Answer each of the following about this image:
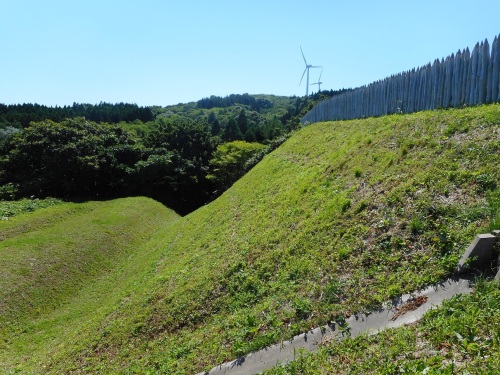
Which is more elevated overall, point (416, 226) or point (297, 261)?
point (416, 226)

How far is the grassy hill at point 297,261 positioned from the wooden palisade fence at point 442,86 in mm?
1215

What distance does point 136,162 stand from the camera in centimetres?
4522

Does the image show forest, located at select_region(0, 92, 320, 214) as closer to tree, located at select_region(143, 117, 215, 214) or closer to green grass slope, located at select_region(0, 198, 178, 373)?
tree, located at select_region(143, 117, 215, 214)

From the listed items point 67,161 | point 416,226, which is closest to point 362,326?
point 416,226

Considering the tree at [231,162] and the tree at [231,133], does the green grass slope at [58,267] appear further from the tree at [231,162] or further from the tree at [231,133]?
the tree at [231,133]

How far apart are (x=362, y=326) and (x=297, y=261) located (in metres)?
2.74

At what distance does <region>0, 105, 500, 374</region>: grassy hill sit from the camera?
600 centimetres

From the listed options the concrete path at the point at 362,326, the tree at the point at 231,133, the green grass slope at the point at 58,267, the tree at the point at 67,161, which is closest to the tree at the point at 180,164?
the tree at the point at 67,161

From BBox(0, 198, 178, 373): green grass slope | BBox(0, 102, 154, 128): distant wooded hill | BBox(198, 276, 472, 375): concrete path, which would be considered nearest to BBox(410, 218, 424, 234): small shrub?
BBox(198, 276, 472, 375): concrete path

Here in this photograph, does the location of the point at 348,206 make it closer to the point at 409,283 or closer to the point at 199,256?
the point at 409,283

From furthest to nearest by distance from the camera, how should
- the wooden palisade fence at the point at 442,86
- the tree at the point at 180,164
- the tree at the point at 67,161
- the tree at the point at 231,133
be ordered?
1. the tree at the point at 231,133
2. the tree at the point at 180,164
3. the tree at the point at 67,161
4. the wooden palisade fence at the point at 442,86

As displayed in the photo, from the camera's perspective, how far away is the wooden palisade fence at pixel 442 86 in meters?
Answer: 9.46

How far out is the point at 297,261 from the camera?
25.7 feet

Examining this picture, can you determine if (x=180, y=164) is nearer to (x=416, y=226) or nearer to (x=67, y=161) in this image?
(x=67, y=161)
